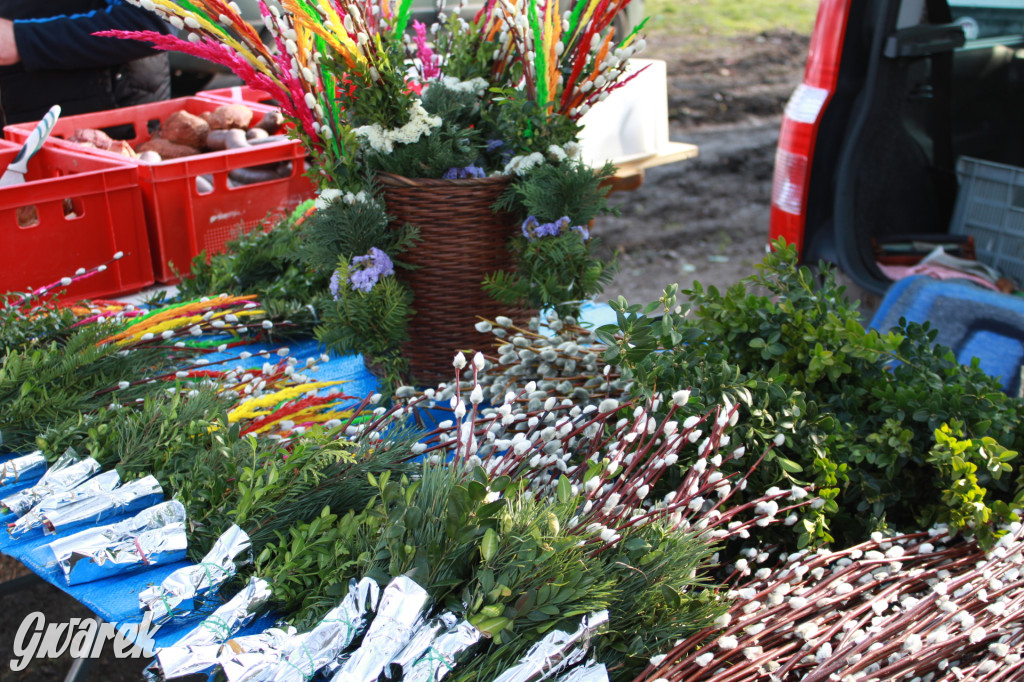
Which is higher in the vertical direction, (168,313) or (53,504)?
(168,313)

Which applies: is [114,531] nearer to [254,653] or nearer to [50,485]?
[50,485]

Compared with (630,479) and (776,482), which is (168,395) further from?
(776,482)

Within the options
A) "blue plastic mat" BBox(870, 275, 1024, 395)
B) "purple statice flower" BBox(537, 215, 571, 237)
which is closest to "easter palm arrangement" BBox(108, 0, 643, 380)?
"purple statice flower" BBox(537, 215, 571, 237)

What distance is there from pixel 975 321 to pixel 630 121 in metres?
1.25

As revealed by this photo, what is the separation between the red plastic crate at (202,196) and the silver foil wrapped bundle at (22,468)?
888mm

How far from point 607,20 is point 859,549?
3.28 feet

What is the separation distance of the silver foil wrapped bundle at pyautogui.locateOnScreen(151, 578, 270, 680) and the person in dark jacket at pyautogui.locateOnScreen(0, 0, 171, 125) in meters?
2.09

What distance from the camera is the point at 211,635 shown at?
0.95 metres

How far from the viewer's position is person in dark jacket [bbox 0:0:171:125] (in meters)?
2.55

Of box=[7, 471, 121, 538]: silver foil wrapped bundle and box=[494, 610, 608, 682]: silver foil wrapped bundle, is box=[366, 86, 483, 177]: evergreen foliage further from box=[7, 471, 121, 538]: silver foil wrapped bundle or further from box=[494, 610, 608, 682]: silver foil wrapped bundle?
box=[494, 610, 608, 682]: silver foil wrapped bundle

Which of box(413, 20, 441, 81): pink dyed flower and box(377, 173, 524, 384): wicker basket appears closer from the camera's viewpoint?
box(377, 173, 524, 384): wicker basket

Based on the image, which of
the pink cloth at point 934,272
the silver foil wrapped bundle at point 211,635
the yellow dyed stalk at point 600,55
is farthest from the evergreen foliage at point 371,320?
the pink cloth at point 934,272

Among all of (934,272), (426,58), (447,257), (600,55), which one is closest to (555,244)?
(447,257)

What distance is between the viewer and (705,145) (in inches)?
300
